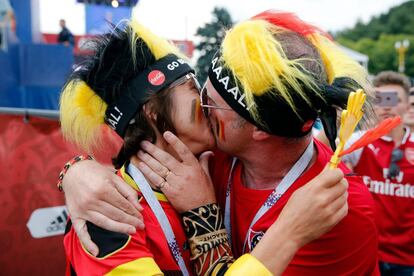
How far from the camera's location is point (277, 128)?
165 centimetres

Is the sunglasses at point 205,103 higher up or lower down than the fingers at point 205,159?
higher up

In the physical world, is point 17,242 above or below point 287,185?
below

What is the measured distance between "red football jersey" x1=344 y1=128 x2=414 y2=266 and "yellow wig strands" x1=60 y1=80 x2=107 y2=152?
7.22ft

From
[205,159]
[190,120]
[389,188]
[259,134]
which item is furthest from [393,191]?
→ [190,120]

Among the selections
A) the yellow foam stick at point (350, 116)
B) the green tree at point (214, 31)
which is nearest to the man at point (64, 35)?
the green tree at point (214, 31)

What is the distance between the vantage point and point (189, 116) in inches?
69.4

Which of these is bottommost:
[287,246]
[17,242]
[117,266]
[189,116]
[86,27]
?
[86,27]

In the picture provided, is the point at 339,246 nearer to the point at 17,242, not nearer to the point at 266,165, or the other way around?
the point at 266,165

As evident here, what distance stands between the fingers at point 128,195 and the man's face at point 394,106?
8.55ft

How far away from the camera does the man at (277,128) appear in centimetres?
157

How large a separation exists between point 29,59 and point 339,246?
791 centimetres

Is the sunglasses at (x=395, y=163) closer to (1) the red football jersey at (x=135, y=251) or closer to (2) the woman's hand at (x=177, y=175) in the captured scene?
Answer: (2) the woman's hand at (x=177, y=175)

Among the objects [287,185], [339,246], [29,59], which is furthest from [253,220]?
[29,59]

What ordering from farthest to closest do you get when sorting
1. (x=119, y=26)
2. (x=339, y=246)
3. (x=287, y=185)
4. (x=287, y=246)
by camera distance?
(x=119, y=26) < (x=287, y=185) < (x=339, y=246) < (x=287, y=246)
